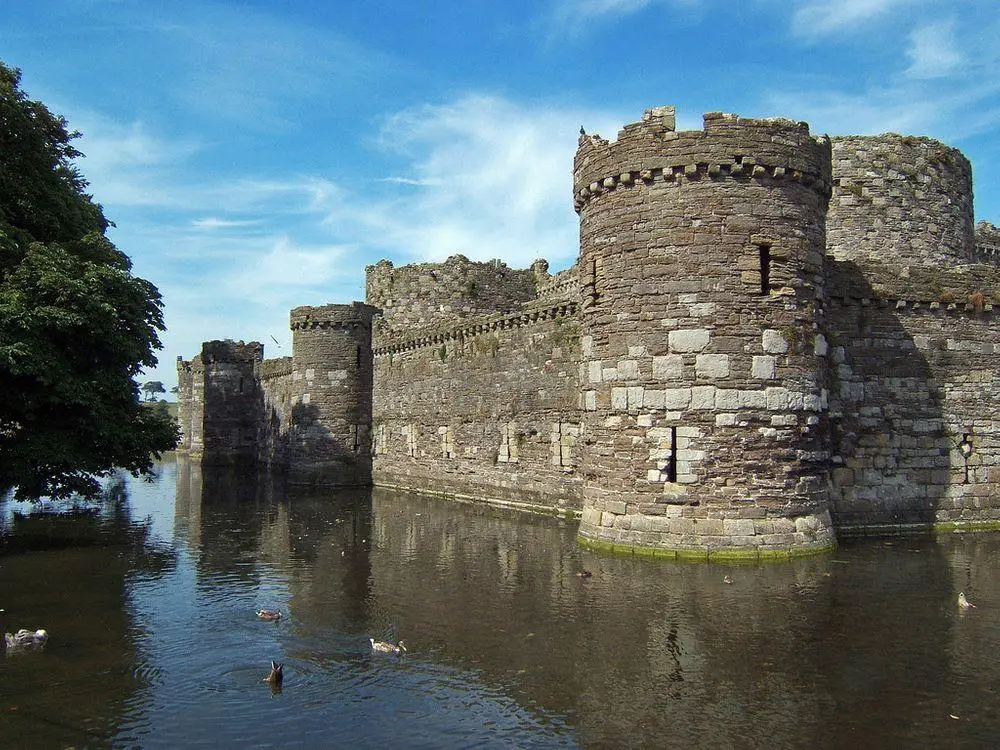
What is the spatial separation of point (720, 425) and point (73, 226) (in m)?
15.3

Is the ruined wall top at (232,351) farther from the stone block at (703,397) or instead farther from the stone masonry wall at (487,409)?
the stone block at (703,397)

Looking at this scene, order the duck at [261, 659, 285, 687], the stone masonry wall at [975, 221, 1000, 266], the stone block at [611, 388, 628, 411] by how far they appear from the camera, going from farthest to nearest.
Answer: the stone masonry wall at [975, 221, 1000, 266] → the stone block at [611, 388, 628, 411] → the duck at [261, 659, 285, 687]

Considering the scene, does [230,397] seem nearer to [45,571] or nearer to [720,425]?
[45,571]

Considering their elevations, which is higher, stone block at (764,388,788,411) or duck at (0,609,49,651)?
stone block at (764,388,788,411)

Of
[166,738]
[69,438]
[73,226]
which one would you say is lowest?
[166,738]

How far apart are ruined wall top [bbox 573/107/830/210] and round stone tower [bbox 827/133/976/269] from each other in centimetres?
630

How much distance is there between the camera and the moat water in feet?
23.4

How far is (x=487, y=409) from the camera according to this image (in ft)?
82.8

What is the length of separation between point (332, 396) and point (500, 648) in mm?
24391

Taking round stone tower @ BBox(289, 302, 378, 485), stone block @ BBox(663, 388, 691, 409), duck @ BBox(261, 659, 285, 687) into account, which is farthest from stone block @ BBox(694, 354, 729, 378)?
round stone tower @ BBox(289, 302, 378, 485)

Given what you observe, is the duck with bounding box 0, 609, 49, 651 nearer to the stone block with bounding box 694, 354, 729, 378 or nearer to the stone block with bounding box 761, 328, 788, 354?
the stone block with bounding box 694, 354, 729, 378

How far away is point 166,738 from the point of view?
693 cm

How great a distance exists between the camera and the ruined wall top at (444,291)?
32000 millimetres

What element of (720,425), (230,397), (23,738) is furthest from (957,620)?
(230,397)
